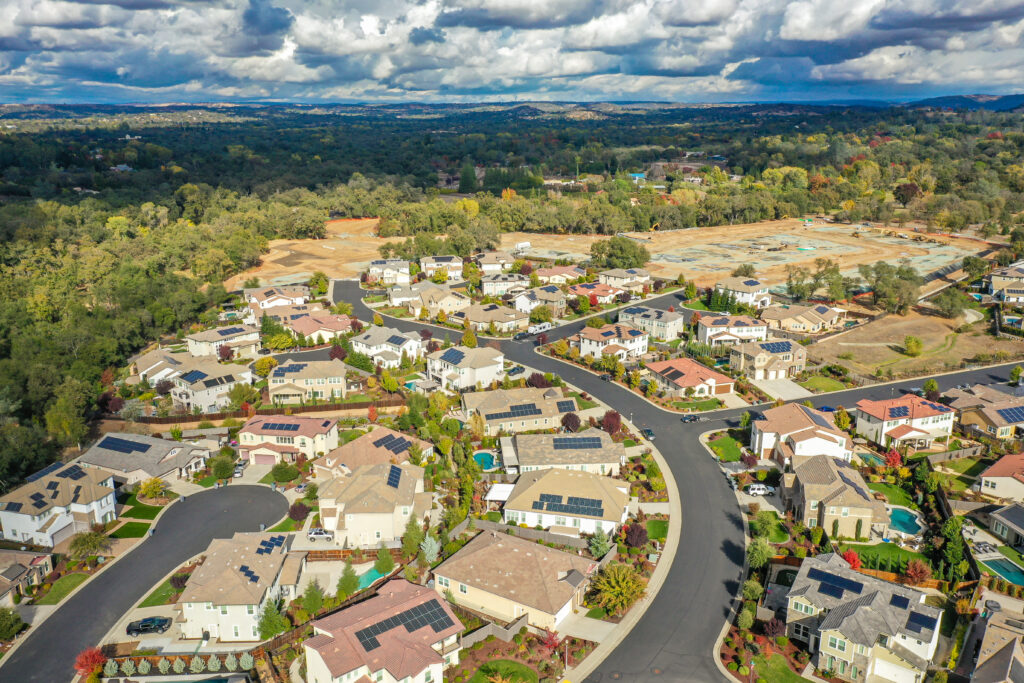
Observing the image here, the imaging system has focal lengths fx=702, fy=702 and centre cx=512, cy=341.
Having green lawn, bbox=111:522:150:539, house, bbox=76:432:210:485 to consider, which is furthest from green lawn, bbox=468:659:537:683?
house, bbox=76:432:210:485

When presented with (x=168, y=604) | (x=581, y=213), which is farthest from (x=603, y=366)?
(x=581, y=213)

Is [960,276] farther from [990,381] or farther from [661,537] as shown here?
[661,537]

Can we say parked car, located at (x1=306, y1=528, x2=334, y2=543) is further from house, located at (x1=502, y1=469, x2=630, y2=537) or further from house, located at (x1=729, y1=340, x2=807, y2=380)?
house, located at (x1=729, y1=340, x2=807, y2=380)

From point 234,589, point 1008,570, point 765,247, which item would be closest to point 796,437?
point 1008,570

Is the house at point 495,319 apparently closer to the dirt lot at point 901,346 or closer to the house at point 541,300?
the house at point 541,300

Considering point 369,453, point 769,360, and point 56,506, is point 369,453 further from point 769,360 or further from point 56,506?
point 769,360

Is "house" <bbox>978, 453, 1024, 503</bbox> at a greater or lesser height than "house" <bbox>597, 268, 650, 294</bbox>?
lesser
